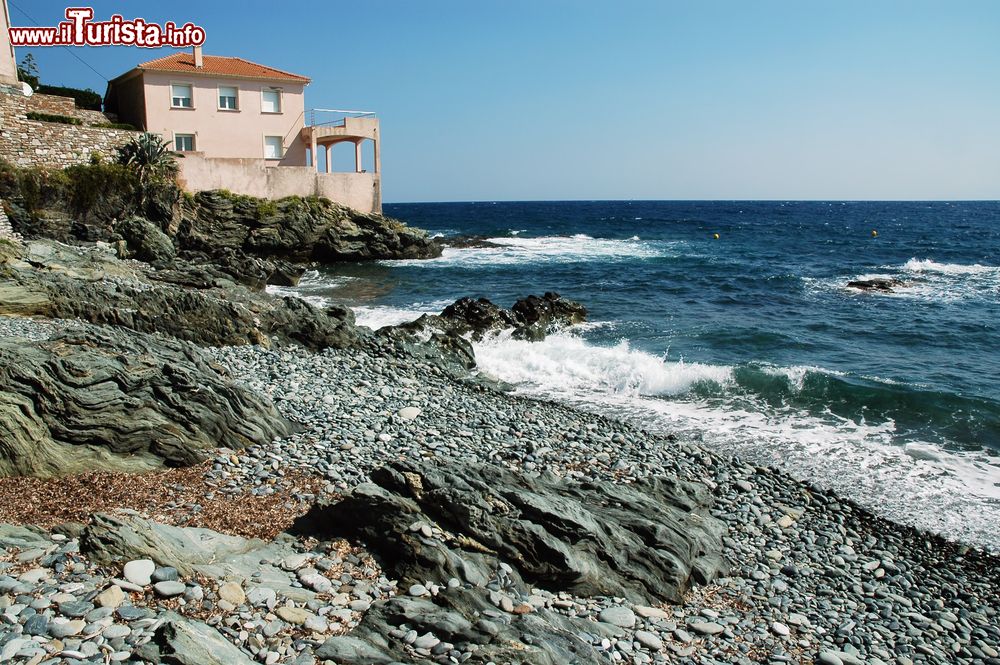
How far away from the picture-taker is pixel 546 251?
58.0 metres

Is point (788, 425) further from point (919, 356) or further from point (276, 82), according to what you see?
point (276, 82)

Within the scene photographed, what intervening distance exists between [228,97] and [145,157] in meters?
8.49

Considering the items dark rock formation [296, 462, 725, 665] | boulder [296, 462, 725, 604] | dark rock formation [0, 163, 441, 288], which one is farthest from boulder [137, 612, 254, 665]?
dark rock formation [0, 163, 441, 288]

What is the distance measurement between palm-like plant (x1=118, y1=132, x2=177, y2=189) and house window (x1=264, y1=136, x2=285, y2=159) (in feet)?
25.6

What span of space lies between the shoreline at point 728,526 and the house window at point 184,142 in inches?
1225

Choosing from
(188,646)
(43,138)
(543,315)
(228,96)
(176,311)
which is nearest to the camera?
(188,646)

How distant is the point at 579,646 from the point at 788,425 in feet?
36.1

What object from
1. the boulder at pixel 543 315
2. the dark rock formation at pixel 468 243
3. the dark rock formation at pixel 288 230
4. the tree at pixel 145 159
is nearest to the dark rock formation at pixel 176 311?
the boulder at pixel 543 315

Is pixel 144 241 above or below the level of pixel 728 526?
above

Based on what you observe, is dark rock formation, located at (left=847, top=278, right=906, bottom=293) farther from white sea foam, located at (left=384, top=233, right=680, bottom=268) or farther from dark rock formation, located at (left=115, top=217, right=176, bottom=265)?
dark rock formation, located at (left=115, top=217, right=176, bottom=265)

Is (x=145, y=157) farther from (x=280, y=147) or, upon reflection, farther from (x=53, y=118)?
(x=280, y=147)

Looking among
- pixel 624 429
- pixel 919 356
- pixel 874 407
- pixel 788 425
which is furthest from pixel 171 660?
pixel 919 356

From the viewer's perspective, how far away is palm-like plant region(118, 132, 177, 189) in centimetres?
3744

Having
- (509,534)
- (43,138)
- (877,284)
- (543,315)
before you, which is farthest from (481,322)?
(43,138)
